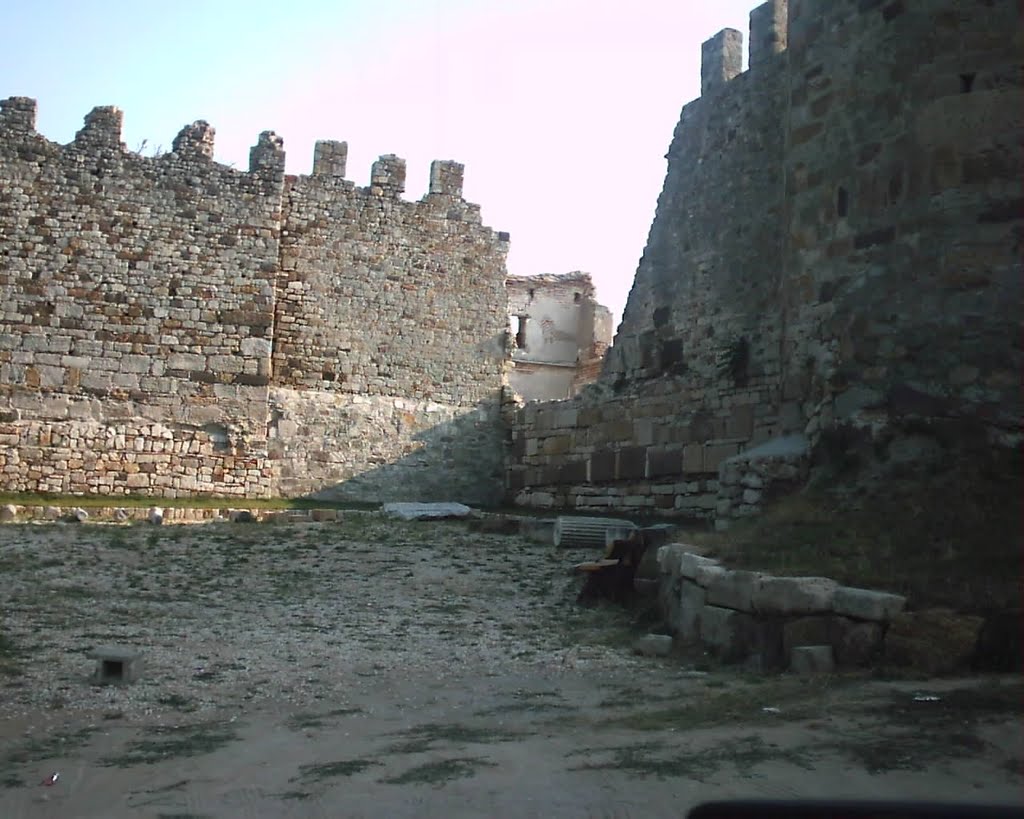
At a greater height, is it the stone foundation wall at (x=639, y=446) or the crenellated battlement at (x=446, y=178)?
the crenellated battlement at (x=446, y=178)

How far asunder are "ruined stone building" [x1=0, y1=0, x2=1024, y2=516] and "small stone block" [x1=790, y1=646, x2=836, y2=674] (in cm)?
270

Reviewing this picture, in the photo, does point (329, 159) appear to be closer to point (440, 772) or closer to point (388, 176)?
point (388, 176)

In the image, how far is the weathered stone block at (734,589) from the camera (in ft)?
20.4

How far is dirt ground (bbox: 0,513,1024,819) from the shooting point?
3.77 meters

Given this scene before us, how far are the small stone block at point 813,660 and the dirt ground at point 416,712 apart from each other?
0.47 feet

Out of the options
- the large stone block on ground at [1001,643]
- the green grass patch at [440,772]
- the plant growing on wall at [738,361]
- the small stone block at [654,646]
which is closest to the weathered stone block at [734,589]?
the small stone block at [654,646]

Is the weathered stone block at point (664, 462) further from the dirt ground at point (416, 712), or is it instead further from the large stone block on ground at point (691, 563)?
the large stone block on ground at point (691, 563)

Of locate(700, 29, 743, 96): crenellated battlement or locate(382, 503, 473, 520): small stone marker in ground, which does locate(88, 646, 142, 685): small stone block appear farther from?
locate(700, 29, 743, 96): crenellated battlement

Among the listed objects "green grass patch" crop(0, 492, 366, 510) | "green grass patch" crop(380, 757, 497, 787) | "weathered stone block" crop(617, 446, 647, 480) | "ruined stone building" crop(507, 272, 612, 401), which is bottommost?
"green grass patch" crop(380, 757, 497, 787)

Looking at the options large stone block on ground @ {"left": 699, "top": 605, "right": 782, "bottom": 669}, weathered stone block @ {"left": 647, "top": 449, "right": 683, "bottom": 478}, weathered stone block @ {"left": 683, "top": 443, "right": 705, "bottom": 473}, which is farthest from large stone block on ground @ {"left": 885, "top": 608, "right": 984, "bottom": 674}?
weathered stone block @ {"left": 647, "top": 449, "right": 683, "bottom": 478}

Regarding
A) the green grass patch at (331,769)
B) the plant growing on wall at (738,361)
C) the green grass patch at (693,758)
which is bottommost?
the green grass patch at (331,769)

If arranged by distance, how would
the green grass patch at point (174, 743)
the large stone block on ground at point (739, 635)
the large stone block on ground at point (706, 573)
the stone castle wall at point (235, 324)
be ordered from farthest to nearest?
the stone castle wall at point (235, 324) < the large stone block on ground at point (706, 573) < the large stone block on ground at point (739, 635) < the green grass patch at point (174, 743)

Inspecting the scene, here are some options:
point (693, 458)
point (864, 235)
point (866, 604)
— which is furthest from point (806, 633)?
point (693, 458)

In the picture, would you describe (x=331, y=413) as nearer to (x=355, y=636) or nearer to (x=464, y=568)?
(x=464, y=568)
